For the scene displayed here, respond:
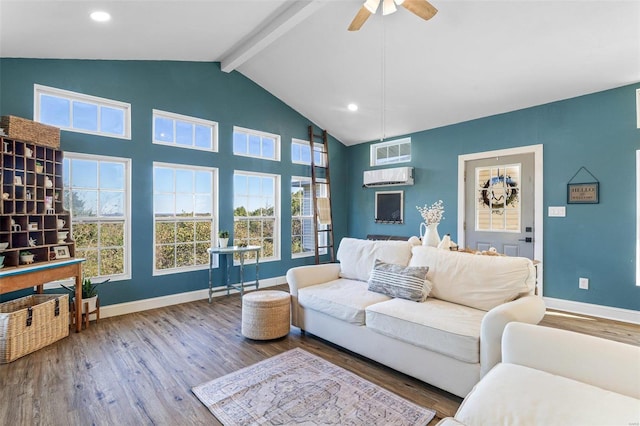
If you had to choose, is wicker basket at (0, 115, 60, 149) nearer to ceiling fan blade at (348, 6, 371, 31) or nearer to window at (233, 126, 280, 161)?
window at (233, 126, 280, 161)

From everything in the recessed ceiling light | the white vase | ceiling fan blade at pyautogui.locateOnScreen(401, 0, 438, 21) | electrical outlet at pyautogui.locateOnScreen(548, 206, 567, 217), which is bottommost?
the white vase

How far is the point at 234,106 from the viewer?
5.10m

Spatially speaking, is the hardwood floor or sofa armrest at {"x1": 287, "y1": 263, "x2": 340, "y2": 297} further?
sofa armrest at {"x1": 287, "y1": 263, "x2": 340, "y2": 297}

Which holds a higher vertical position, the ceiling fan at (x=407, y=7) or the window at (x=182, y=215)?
the ceiling fan at (x=407, y=7)

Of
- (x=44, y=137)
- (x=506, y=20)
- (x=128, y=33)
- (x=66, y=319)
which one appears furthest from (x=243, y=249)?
(x=506, y=20)

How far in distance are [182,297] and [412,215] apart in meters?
4.03

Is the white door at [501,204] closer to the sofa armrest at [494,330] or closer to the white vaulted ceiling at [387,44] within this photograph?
the white vaulted ceiling at [387,44]

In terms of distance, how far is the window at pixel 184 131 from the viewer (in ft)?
14.3

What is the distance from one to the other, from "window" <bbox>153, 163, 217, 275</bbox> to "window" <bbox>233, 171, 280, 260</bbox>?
1.50 feet

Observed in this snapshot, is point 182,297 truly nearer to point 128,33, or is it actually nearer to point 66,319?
point 66,319

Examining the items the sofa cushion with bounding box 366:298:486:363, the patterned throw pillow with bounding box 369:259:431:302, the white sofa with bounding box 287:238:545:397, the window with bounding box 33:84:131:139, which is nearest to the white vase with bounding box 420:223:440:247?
the white sofa with bounding box 287:238:545:397

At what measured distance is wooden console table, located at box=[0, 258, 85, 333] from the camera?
2.78 meters

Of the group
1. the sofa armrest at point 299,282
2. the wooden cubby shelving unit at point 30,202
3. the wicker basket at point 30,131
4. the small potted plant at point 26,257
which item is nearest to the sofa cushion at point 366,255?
the sofa armrest at point 299,282

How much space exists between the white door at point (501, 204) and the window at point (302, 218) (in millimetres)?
2828
